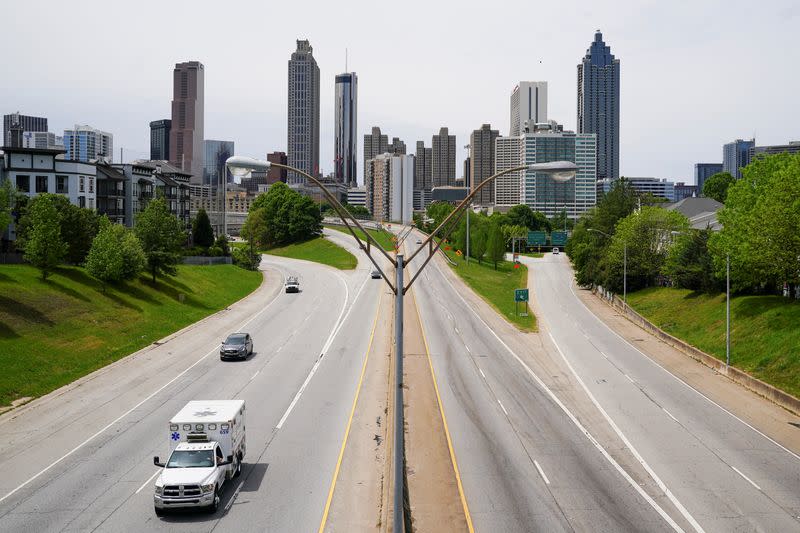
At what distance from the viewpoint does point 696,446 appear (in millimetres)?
28938

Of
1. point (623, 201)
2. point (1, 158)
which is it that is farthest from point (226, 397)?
point (623, 201)

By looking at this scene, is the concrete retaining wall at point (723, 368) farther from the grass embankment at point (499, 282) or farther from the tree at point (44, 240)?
the tree at point (44, 240)

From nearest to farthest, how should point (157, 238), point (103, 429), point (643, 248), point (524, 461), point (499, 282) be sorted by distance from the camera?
point (524, 461) < point (103, 429) < point (157, 238) < point (643, 248) < point (499, 282)

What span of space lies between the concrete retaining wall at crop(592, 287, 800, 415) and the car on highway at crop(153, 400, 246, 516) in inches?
1068

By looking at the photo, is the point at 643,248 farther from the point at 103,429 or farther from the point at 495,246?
the point at 103,429

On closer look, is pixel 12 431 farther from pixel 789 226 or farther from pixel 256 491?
pixel 789 226

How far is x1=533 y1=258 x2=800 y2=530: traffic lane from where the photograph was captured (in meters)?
22.2

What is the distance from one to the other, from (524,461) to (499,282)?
73557mm

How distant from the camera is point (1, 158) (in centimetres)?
7731

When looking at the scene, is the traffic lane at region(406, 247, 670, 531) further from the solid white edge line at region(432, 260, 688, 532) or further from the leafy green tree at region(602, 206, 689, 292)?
the leafy green tree at region(602, 206, 689, 292)

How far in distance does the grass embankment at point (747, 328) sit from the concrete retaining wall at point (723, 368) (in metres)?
0.78

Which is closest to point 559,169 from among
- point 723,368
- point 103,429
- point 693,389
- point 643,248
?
point 103,429

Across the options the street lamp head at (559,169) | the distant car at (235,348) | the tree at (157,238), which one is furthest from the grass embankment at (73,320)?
the street lamp head at (559,169)

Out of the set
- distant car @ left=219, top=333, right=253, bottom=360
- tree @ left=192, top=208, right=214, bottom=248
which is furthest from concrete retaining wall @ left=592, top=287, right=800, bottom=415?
tree @ left=192, top=208, right=214, bottom=248
